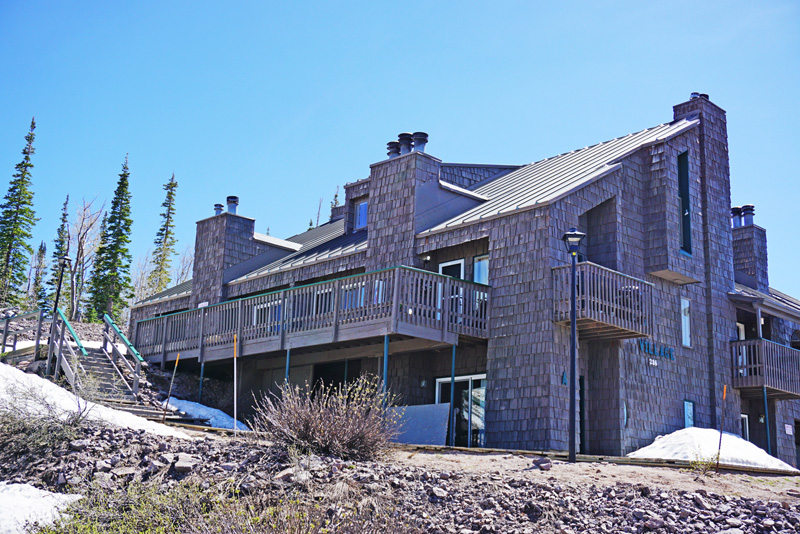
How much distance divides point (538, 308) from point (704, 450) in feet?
14.3

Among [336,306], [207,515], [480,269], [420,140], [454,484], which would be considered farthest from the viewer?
[420,140]

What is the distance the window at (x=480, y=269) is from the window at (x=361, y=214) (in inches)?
288

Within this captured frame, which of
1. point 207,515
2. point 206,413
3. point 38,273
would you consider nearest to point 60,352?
point 206,413

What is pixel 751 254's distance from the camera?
29.1 m

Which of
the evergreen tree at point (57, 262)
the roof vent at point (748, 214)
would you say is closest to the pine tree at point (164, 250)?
the evergreen tree at point (57, 262)

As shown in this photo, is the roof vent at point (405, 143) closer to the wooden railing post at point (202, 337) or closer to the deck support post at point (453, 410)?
the deck support post at point (453, 410)

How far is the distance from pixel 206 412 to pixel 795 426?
17.2 meters

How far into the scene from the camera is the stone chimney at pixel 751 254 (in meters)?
28.9

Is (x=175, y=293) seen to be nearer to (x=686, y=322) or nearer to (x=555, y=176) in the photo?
(x=555, y=176)

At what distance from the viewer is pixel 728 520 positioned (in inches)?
411

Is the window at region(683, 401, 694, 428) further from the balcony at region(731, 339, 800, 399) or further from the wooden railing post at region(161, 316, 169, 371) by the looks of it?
the wooden railing post at region(161, 316, 169, 371)

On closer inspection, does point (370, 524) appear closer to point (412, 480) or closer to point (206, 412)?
point (412, 480)

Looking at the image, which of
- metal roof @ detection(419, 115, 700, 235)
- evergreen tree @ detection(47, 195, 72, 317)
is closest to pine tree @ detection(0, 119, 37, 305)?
evergreen tree @ detection(47, 195, 72, 317)

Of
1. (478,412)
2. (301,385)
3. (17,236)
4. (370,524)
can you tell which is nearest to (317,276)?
(301,385)
